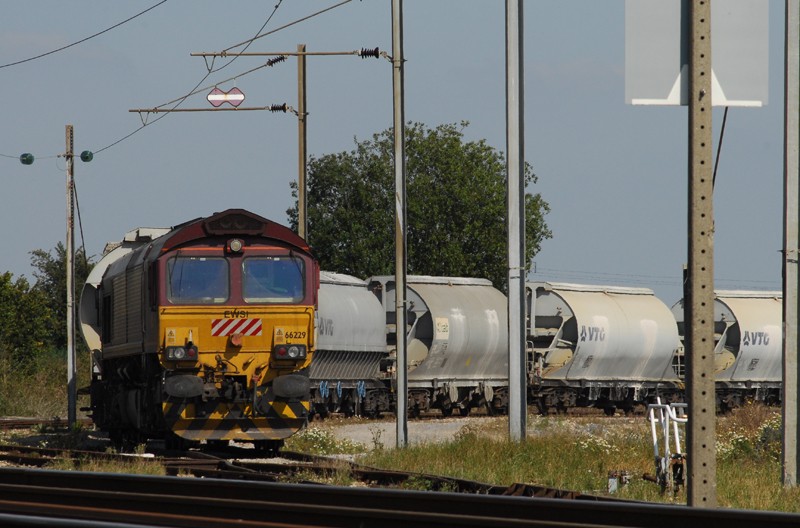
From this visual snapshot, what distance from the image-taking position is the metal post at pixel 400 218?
2138 cm

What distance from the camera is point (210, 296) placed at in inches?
774

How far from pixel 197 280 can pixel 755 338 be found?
24852 millimetres

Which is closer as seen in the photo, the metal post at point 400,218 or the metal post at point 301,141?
the metal post at point 400,218

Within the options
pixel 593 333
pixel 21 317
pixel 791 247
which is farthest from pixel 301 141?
pixel 21 317

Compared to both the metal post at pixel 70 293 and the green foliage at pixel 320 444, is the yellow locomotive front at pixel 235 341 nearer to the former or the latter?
the green foliage at pixel 320 444

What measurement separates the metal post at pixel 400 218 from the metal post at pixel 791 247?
8168mm

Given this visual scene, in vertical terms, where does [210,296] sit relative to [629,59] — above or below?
below

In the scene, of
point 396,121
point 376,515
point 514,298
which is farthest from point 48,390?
point 376,515

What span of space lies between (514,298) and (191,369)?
485 centimetres

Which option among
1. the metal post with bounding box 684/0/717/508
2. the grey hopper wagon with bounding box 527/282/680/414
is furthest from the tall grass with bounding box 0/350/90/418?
the metal post with bounding box 684/0/717/508

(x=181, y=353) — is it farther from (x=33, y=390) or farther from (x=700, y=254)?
(x=33, y=390)

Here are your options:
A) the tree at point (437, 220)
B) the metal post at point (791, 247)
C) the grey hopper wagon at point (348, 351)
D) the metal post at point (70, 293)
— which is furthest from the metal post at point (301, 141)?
the tree at point (437, 220)

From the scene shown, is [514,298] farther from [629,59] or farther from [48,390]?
[48,390]

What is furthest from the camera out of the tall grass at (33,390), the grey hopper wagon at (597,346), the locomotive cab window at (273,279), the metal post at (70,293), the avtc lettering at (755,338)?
the tall grass at (33,390)
